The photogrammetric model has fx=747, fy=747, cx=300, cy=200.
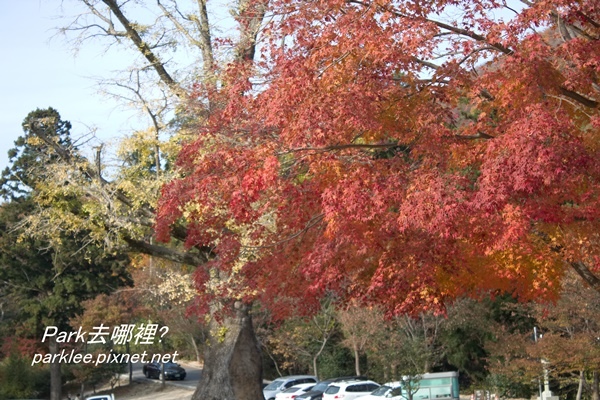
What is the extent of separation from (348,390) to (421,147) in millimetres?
23254

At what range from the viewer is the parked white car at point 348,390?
101ft

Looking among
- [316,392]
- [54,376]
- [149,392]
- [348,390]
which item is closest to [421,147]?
[348,390]

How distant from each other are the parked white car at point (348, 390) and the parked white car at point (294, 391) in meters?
Answer: 2.86

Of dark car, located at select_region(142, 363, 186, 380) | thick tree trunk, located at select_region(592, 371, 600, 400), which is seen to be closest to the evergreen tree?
dark car, located at select_region(142, 363, 186, 380)

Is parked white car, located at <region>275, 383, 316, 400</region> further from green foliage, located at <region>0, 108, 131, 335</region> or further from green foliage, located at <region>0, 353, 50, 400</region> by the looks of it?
green foliage, located at <region>0, 353, 50, 400</region>

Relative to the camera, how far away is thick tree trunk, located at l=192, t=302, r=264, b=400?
63.9ft

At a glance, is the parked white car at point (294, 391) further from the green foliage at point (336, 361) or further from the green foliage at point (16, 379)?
the green foliage at point (16, 379)

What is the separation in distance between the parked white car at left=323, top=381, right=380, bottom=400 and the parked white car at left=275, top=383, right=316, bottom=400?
113 inches

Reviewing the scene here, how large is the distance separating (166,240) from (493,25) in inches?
384

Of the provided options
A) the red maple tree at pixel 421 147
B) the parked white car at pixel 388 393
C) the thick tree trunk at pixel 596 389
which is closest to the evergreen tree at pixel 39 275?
the parked white car at pixel 388 393

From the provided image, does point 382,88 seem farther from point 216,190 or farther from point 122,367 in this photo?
point 122,367

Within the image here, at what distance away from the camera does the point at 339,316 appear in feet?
123

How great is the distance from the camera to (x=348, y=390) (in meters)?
31.1

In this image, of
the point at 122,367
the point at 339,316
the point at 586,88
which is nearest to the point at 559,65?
the point at 586,88
